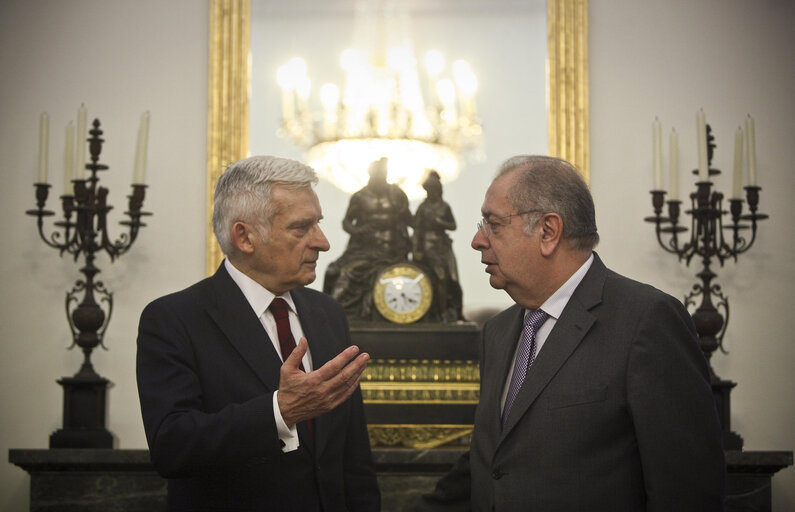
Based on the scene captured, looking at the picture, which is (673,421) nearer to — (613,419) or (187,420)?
(613,419)

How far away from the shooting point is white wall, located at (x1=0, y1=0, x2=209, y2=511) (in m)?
5.11

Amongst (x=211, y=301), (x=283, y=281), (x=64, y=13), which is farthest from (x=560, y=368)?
(x=64, y=13)

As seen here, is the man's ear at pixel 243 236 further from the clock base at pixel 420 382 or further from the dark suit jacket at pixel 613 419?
the clock base at pixel 420 382

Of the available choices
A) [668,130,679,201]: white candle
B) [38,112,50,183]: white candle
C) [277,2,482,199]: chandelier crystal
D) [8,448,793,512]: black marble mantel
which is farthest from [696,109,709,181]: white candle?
[38,112,50,183]: white candle

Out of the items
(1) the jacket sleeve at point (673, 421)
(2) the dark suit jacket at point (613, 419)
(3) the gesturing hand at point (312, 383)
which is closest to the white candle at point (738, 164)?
(2) the dark suit jacket at point (613, 419)

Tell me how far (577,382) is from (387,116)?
130 inches

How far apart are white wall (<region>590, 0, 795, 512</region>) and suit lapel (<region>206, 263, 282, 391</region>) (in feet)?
10.8

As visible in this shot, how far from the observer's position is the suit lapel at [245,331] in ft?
7.41

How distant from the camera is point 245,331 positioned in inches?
90.4

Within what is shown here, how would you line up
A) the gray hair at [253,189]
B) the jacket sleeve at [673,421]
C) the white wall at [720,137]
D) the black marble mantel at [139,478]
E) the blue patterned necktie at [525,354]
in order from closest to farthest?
the jacket sleeve at [673,421] → the blue patterned necktie at [525,354] → the gray hair at [253,189] → the black marble mantel at [139,478] → the white wall at [720,137]

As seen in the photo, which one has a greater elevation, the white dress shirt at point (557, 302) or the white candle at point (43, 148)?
the white candle at point (43, 148)

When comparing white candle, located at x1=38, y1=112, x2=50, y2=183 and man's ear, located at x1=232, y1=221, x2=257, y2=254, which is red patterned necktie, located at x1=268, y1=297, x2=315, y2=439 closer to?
man's ear, located at x1=232, y1=221, x2=257, y2=254

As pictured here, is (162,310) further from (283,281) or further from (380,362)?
(380,362)

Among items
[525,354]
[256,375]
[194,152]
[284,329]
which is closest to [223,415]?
[256,375]
